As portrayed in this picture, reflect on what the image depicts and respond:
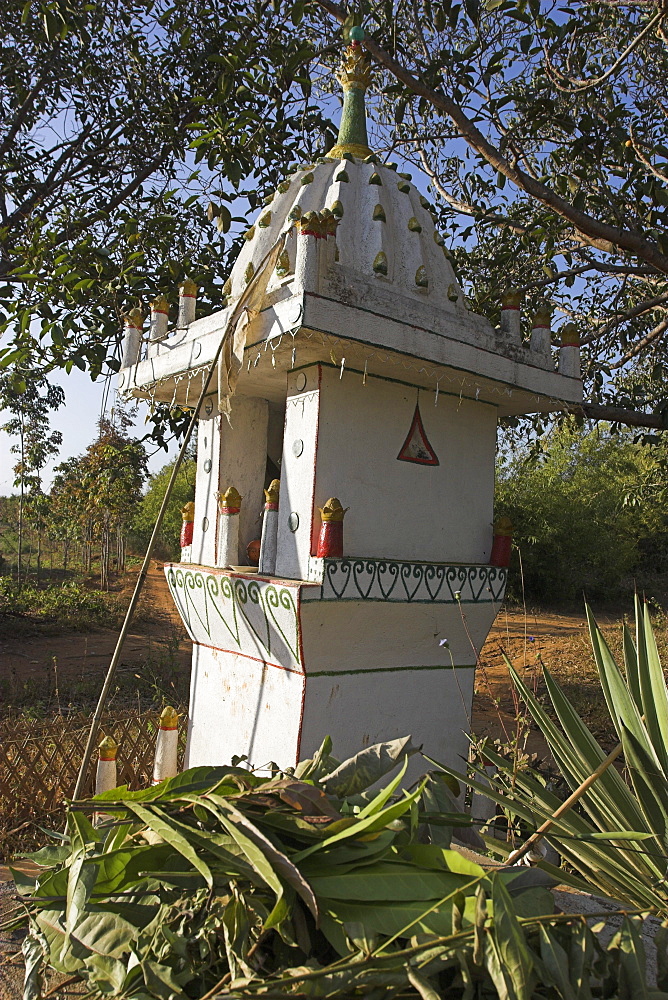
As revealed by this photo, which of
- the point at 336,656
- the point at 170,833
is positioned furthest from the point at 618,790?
the point at 336,656

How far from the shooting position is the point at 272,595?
336 centimetres

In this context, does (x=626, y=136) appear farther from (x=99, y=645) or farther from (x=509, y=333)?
(x=99, y=645)

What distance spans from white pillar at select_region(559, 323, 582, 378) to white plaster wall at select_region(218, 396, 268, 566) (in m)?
1.82

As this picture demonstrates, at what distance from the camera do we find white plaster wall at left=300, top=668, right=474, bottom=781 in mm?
3412

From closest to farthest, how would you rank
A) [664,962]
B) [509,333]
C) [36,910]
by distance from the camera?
[664,962]
[36,910]
[509,333]

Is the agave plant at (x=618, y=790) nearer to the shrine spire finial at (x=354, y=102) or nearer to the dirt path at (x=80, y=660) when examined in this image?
the shrine spire finial at (x=354, y=102)

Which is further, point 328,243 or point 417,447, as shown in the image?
point 417,447

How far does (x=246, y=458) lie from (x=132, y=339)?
1036 millimetres

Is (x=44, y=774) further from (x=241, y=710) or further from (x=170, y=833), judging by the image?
(x=170, y=833)

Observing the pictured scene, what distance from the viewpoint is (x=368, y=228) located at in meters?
3.84

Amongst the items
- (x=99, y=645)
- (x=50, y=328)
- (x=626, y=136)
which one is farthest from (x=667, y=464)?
(x=99, y=645)

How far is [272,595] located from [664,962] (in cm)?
230

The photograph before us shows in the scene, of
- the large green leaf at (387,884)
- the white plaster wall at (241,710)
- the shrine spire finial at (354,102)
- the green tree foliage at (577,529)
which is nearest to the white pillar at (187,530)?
the white plaster wall at (241,710)

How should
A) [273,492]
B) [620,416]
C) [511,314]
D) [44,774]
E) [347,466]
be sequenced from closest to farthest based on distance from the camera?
[347,466]
[273,492]
[511,314]
[44,774]
[620,416]
